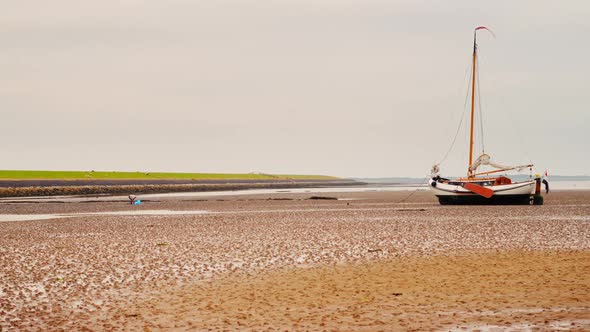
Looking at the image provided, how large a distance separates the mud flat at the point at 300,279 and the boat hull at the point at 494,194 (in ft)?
80.0

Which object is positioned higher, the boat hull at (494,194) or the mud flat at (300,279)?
the boat hull at (494,194)

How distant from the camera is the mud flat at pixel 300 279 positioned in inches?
477

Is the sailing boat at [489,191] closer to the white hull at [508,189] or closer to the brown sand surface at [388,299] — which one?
the white hull at [508,189]

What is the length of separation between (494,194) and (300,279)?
4169 centimetres

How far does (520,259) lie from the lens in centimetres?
1959

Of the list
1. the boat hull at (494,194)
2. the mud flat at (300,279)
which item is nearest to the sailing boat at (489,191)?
the boat hull at (494,194)

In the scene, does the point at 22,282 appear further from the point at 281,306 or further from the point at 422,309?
the point at 422,309

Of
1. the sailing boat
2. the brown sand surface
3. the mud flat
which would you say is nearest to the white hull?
the sailing boat

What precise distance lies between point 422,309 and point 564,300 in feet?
9.53

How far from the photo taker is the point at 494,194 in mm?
54938

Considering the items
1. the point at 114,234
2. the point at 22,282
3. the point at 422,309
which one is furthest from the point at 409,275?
the point at 114,234

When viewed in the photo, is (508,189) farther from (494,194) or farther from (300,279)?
(300,279)

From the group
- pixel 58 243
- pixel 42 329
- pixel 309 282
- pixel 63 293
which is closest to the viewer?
pixel 42 329

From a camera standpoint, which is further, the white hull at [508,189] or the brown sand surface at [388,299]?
the white hull at [508,189]
